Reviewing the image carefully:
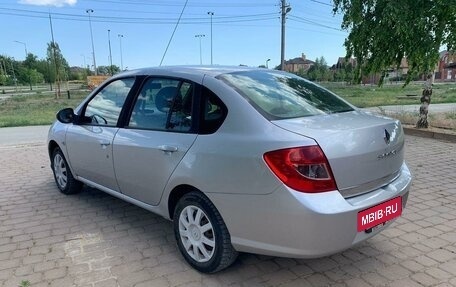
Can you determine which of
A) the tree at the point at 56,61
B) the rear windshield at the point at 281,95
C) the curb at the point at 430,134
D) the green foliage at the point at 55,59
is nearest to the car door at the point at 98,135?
the rear windshield at the point at 281,95

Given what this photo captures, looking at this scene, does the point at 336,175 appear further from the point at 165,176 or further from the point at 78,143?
the point at 78,143

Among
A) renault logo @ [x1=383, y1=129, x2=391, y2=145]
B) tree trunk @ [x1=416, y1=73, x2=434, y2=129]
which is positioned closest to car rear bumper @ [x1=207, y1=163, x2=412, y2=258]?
renault logo @ [x1=383, y1=129, x2=391, y2=145]

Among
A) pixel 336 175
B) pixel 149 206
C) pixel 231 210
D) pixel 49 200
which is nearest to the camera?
pixel 336 175

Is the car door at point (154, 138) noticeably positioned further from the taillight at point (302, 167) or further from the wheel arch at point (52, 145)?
the wheel arch at point (52, 145)

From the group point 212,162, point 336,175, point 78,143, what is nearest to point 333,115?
point 336,175

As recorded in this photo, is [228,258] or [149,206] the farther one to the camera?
[149,206]

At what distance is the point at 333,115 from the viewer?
2.90 metres

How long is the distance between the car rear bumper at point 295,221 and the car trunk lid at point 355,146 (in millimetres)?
116

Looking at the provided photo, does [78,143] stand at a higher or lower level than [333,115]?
lower

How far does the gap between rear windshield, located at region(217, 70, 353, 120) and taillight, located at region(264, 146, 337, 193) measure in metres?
0.38

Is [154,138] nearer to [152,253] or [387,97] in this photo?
[152,253]

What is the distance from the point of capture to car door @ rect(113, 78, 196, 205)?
296 cm

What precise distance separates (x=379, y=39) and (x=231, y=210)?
7.56 metres

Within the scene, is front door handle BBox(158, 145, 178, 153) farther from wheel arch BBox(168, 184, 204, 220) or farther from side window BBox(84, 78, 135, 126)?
side window BBox(84, 78, 135, 126)
